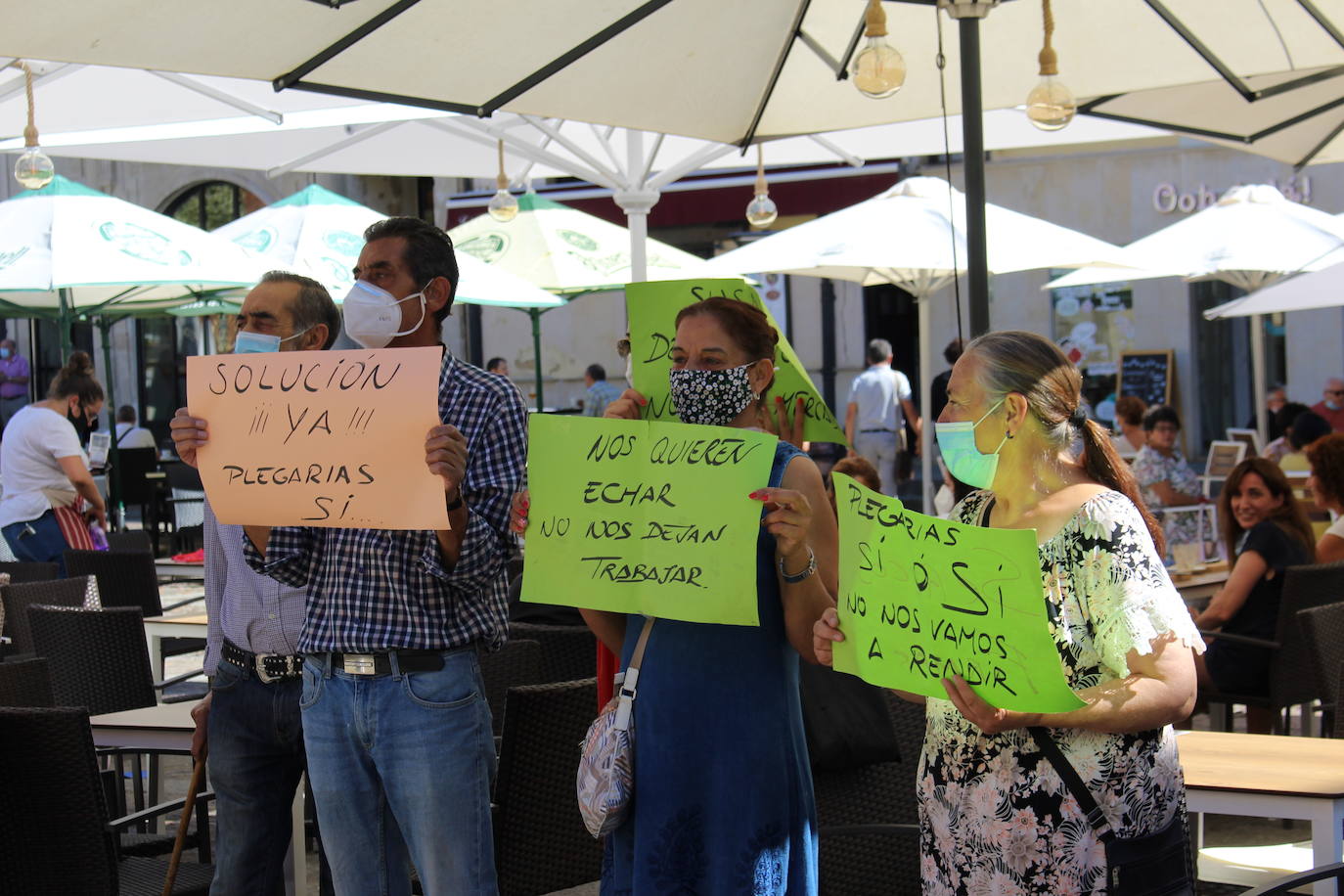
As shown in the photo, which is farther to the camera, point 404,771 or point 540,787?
point 540,787

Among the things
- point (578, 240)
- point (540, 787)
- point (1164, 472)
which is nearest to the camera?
point (540, 787)

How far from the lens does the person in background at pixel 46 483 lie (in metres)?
8.10

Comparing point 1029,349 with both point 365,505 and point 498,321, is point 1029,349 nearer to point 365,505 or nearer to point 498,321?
point 365,505

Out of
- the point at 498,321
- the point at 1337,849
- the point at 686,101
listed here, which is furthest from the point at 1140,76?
the point at 498,321

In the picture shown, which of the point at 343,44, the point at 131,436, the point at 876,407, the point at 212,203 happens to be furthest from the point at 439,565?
the point at 212,203

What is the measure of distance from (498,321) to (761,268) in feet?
45.0

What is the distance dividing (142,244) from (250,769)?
727cm

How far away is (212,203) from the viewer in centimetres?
2609

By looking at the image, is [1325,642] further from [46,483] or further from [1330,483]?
[46,483]

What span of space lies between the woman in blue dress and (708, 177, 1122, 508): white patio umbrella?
6.72m

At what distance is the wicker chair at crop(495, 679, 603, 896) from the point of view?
3.58 metres

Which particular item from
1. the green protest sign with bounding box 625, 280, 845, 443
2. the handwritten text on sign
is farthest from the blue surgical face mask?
the green protest sign with bounding box 625, 280, 845, 443

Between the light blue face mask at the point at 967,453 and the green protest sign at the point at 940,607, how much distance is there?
0.24 meters

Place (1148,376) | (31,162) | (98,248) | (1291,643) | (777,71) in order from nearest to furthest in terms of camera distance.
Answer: (777,71) → (1291,643) → (31,162) → (98,248) → (1148,376)
